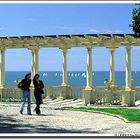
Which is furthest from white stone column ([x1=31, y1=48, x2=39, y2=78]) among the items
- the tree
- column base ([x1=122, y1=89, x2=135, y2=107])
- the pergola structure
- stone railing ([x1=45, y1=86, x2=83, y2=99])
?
the tree

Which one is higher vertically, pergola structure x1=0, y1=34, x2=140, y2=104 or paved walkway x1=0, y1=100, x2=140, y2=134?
pergola structure x1=0, y1=34, x2=140, y2=104

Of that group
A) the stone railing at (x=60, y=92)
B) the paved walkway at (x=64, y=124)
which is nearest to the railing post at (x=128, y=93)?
the stone railing at (x=60, y=92)

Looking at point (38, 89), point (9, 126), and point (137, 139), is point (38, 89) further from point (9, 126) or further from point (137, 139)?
point (137, 139)

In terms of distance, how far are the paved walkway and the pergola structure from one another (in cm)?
742

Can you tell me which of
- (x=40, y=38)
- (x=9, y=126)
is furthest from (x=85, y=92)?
(x=9, y=126)

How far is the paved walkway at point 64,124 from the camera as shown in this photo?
602 inches

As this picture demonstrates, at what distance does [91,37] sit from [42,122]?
38.0 feet

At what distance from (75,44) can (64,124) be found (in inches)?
531

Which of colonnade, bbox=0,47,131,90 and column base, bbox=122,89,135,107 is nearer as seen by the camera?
column base, bbox=122,89,135,107

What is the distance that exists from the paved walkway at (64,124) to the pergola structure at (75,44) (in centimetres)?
742

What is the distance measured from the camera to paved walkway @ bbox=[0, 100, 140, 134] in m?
15.3

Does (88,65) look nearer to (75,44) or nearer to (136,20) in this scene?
(75,44)

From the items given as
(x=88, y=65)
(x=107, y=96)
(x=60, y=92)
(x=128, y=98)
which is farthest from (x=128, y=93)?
(x=60, y=92)

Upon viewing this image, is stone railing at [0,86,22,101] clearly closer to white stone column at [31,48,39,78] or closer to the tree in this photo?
white stone column at [31,48,39,78]
